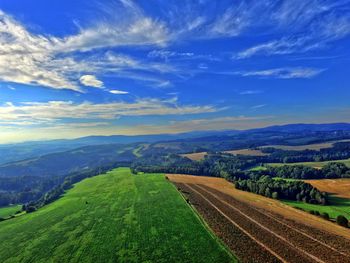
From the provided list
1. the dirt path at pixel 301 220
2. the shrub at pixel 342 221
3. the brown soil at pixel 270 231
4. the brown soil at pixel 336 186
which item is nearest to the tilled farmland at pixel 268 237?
the brown soil at pixel 270 231

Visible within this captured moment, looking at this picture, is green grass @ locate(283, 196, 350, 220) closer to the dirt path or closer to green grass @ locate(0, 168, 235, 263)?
the dirt path

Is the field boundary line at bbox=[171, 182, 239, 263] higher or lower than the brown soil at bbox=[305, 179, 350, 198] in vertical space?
higher

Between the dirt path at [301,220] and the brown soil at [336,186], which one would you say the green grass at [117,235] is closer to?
the dirt path at [301,220]

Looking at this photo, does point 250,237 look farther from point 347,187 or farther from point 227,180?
point 227,180

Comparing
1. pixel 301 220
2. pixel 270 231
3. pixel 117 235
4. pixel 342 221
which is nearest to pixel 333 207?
pixel 342 221

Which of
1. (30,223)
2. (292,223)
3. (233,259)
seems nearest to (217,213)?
(292,223)

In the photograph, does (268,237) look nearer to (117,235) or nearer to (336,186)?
(117,235)

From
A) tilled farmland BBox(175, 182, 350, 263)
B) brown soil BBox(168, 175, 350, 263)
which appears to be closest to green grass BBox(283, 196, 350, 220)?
brown soil BBox(168, 175, 350, 263)
